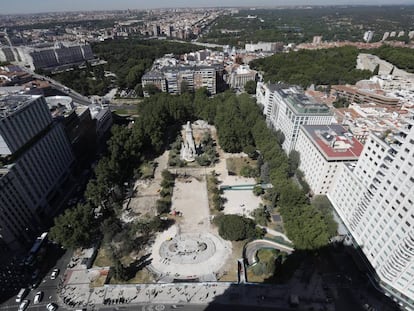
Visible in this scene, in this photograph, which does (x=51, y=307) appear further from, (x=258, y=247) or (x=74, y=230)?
(x=258, y=247)

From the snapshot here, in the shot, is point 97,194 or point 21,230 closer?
point 21,230

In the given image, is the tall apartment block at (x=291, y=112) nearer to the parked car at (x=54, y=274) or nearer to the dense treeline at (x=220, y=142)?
the dense treeline at (x=220, y=142)

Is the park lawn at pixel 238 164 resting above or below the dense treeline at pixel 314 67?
below

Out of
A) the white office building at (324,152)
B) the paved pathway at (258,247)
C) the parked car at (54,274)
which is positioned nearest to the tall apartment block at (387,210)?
the white office building at (324,152)

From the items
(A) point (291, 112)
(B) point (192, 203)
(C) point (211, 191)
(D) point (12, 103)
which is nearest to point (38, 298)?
(B) point (192, 203)

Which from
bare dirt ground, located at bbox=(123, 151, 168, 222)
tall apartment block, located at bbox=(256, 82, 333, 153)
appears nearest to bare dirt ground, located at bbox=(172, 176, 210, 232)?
bare dirt ground, located at bbox=(123, 151, 168, 222)

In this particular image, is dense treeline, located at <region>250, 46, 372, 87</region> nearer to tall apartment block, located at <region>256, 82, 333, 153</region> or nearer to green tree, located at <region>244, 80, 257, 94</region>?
green tree, located at <region>244, 80, 257, 94</region>

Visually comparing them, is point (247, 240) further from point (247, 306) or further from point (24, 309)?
point (24, 309)

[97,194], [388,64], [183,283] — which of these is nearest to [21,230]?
[97,194]
